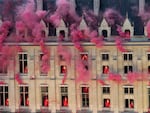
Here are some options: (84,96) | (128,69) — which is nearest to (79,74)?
(84,96)

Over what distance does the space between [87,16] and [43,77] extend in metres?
2.65

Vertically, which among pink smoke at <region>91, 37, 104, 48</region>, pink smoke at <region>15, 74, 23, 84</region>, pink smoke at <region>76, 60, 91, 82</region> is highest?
pink smoke at <region>91, 37, 104, 48</region>

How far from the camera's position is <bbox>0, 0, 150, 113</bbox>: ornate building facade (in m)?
18.7

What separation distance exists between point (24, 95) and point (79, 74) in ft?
7.00

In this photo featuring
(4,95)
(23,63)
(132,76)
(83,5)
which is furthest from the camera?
(83,5)

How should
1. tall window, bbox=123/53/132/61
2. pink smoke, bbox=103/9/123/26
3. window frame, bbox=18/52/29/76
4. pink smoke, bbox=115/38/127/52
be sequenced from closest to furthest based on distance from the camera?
pink smoke, bbox=115/38/127/52 < tall window, bbox=123/53/132/61 < pink smoke, bbox=103/9/123/26 < window frame, bbox=18/52/29/76

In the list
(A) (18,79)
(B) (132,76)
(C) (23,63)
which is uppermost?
(C) (23,63)

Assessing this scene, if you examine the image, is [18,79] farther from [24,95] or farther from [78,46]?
[78,46]

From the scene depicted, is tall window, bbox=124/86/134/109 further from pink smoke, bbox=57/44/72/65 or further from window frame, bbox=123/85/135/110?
pink smoke, bbox=57/44/72/65

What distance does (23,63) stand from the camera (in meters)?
19.4

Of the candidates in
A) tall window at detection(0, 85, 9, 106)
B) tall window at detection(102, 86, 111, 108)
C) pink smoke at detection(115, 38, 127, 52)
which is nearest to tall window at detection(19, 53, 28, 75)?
tall window at detection(0, 85, 9, 106)

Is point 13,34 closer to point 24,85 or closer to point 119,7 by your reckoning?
point 24,85

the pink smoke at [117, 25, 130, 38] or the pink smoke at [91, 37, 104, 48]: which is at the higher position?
the pink smoke at [117, 25, 130, 38]

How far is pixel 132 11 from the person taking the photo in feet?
64.4
